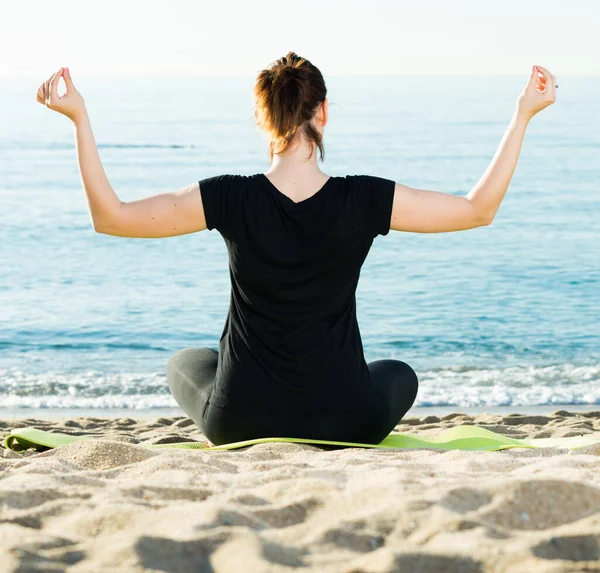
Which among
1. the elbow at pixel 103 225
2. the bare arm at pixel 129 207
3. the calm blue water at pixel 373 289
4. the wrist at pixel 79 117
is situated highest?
the wrist at pixel 79 117

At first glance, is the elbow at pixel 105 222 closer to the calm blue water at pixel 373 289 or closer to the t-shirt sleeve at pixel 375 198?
the t-shirt sleeve at pixel 375 198

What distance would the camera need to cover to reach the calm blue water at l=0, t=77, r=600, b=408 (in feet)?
27.7

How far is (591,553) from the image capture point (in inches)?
87.3

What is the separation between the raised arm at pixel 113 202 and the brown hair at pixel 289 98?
40cm

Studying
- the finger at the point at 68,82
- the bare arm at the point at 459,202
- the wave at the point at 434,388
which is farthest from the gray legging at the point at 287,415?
the wave at the point at 434,388

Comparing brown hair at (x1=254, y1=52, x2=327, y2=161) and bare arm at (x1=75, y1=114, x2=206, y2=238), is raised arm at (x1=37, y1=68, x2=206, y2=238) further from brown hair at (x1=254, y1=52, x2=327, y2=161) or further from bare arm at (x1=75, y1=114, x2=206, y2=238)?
brown hair at (x1=254, y1=52, x2=327, y2=161)

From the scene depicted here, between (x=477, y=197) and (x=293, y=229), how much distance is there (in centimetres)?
74

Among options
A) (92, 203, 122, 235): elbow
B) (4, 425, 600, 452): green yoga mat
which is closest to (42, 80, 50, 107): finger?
(92, 203, 122, 235): elbow

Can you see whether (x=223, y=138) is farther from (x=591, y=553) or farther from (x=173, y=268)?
(x=591, y=553)

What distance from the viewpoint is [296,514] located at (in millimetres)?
2531

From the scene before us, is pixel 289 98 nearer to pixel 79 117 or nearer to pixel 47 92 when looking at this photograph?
pixel 79 117

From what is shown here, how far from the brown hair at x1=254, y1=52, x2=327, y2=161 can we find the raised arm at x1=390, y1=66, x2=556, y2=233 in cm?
39

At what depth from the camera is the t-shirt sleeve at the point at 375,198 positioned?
353 centimetres

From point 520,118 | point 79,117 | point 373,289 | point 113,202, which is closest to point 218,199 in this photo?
point 113,202
